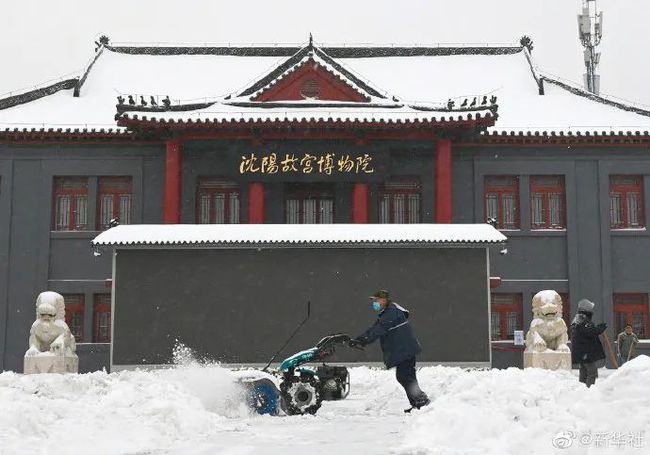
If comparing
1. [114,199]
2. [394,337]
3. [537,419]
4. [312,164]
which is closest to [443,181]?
[312,164]

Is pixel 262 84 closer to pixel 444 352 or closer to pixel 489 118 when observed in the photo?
pixel 489 118

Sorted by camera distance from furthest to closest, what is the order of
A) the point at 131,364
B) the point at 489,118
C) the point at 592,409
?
the point at 489,118
the point at 131,364
the point at 592,409

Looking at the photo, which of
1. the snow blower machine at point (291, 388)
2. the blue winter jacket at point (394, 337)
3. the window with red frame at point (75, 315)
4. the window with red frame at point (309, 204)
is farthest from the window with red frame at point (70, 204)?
the blue winter jacket at point (394, 337)

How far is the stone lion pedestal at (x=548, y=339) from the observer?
1580 centimetres

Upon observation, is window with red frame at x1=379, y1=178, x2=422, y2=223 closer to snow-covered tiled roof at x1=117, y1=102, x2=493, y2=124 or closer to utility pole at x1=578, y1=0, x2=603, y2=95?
snow-covered tiled roof at x1=117, y1=102, x2=493, y2=124

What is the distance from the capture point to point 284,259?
723 inches

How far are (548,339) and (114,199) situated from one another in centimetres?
1251

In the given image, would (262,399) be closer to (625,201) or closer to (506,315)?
(506,315)

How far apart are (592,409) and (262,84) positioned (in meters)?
15.9

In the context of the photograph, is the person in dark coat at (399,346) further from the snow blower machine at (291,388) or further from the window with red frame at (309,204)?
the window with red frame at (309,204)

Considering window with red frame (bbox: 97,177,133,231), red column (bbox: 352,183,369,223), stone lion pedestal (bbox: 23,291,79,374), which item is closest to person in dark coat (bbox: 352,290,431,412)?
stone lion pedestal (bbox: 23,291,79,374)

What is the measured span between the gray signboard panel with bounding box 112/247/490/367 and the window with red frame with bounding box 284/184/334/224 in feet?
10.3

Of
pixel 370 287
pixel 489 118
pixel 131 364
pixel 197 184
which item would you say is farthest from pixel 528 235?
pixel 131 364

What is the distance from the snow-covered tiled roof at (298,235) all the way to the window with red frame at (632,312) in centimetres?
542
